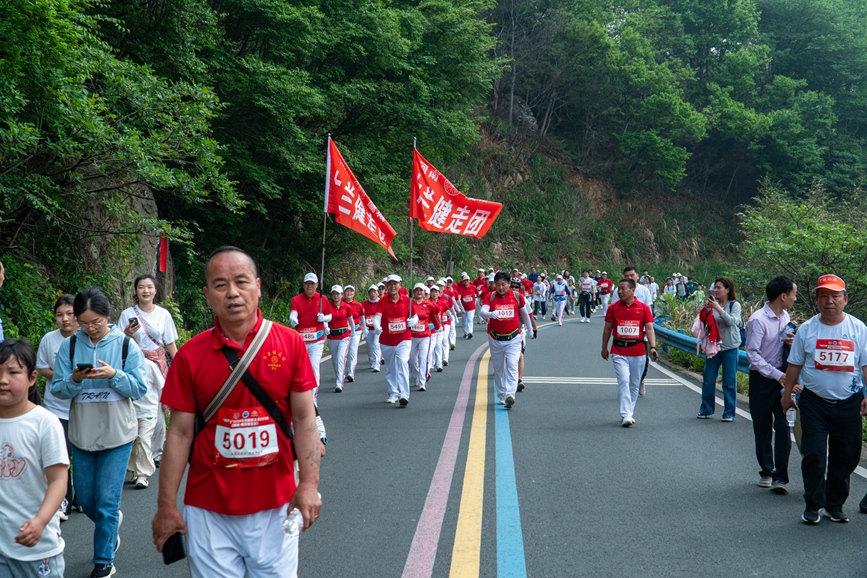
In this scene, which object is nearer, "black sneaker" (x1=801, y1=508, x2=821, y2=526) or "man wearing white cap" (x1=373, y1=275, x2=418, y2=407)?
"black sneaker" (x1=801, y1=508, x2=821, y2=526)

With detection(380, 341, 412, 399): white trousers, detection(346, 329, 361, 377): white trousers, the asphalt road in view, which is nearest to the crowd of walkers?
the asphalt road

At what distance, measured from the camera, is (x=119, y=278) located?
44.2 ft

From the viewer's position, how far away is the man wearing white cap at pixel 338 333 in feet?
42.5

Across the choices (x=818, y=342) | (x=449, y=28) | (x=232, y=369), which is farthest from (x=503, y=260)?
(x=232, y=369)

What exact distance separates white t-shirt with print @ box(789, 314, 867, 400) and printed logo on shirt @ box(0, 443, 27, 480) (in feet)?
17.6

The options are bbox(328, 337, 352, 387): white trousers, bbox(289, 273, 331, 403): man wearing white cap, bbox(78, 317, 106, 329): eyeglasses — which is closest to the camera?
bbox(78, 317, 106, 329): eyeglasses

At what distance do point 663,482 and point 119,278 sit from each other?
10.2 m

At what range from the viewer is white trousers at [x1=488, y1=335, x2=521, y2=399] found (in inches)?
426

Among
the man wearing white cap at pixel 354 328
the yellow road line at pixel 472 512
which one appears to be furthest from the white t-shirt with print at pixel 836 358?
the man wearing white cap at pixel 354 328

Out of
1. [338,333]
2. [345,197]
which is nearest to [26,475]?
[338,333]

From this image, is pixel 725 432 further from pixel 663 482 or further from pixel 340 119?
pixel 340 119

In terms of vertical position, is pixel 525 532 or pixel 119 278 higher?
pixel 119 278

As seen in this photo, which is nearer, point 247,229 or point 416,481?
point 416,481

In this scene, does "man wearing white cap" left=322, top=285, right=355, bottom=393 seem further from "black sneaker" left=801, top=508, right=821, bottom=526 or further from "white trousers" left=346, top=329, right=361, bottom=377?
"black sneaker" left=801, top=508, right=821, bottom=526
